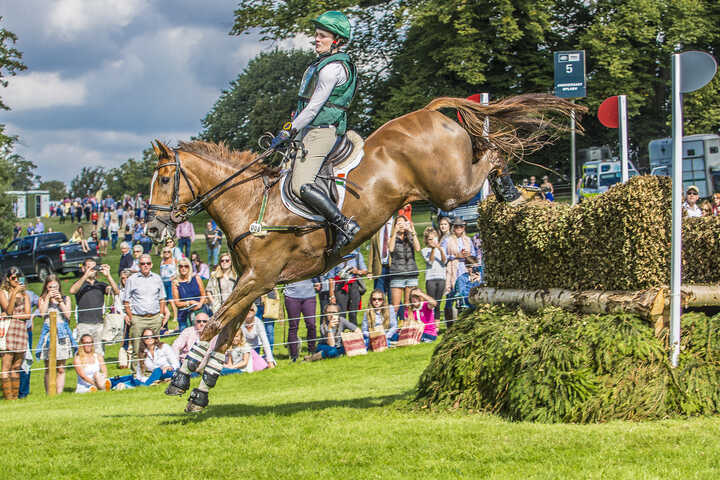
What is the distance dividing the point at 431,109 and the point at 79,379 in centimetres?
889

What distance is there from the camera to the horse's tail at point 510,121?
27.9 feet

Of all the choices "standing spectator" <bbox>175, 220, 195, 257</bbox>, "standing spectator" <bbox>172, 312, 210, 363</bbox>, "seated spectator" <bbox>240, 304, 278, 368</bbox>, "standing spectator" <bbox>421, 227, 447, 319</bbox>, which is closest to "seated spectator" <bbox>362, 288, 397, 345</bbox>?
"standing spectator" <bbox>421, 227, 447, 319</bbox>

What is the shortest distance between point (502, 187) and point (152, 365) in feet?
27.3

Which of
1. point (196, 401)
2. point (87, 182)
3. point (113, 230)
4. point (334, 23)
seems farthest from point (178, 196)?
point (87, 182)

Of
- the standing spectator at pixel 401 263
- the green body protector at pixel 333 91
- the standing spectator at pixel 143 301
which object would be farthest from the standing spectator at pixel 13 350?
the green body protector at pixel 333 91

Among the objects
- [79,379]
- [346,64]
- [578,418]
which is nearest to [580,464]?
[578,418]

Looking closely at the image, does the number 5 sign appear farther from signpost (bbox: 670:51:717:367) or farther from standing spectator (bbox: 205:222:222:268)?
standing spectator (bbox: 205:222:222:268)

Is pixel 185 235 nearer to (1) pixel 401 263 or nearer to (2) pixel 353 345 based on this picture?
(1) pixel 401 263

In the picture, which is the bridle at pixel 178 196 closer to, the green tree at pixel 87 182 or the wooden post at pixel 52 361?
the wooden post at pixel 52 361

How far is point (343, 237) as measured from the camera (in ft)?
24.9

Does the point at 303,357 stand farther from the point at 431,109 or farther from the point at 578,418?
the point at 578,418

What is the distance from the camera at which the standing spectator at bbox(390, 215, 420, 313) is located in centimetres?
1488

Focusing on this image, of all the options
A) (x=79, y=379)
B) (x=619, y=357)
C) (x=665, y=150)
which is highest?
(x=665, y=150)

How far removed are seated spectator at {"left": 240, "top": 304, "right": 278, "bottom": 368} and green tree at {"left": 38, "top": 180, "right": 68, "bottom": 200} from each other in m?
141
